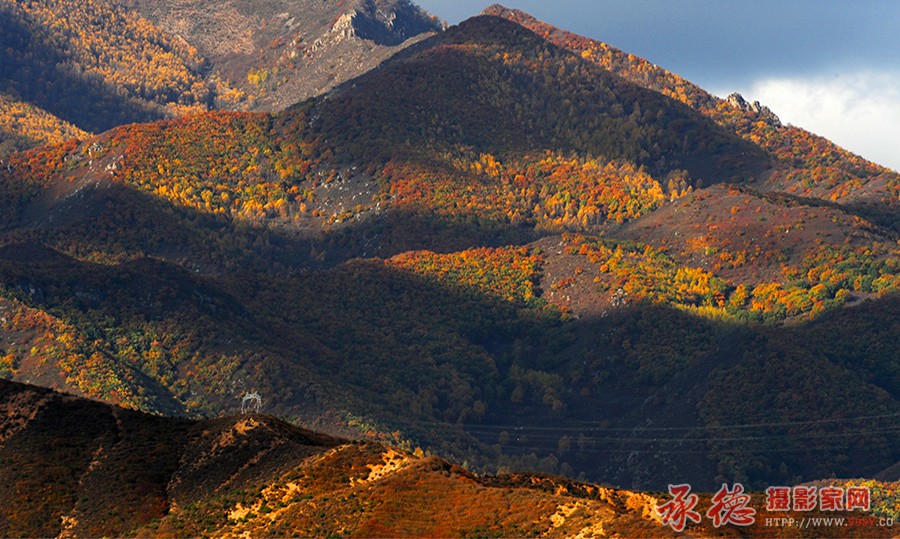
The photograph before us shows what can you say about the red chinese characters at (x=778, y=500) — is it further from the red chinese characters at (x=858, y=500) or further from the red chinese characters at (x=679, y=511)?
the red chinese characters at (x=858, y=500)

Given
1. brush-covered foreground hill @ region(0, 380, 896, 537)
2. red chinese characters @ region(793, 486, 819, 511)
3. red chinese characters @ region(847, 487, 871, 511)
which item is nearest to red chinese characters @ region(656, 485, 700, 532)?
brush-covered foreground hill @ region(0, 380, 896, 537)

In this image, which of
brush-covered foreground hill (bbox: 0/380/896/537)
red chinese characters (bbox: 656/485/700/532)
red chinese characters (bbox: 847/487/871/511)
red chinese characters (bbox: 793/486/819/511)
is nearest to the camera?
red chinese characters (bbox: 656/485/700/532)

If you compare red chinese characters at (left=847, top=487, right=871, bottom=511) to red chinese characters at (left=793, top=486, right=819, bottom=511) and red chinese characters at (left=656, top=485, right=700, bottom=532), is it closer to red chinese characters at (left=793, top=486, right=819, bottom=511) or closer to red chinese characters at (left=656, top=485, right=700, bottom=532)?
red chinese characters at (left=793, top=486, right=819, bottom=511)

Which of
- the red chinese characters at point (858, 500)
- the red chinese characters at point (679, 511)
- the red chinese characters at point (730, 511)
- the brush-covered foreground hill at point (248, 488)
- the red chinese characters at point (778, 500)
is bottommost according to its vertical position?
the brush-covered foreground hill at point (248, 488)

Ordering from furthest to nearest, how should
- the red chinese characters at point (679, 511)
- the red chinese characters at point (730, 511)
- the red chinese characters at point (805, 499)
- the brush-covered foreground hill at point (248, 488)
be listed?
the red chinese characters at point (805, 499) → the brush-covered foreground hill at point (248, 488) → the red chinese characters at point (730, 511) → the red chinese characters at point (679, 511)

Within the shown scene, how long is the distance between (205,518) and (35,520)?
1262 centimetres

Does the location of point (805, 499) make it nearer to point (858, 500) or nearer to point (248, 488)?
point (858, 500)

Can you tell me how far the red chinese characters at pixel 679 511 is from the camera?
93375 millimetres

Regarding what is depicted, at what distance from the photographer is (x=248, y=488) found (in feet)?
347

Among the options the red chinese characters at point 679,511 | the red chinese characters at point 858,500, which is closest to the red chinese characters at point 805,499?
the red chinese characters at point 858,500

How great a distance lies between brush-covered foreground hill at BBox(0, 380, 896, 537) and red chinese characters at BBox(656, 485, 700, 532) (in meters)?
0.80

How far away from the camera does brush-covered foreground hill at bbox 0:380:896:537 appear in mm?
95000

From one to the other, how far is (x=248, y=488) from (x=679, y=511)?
96.4 ft

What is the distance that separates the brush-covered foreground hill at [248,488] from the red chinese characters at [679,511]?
0.80 m
